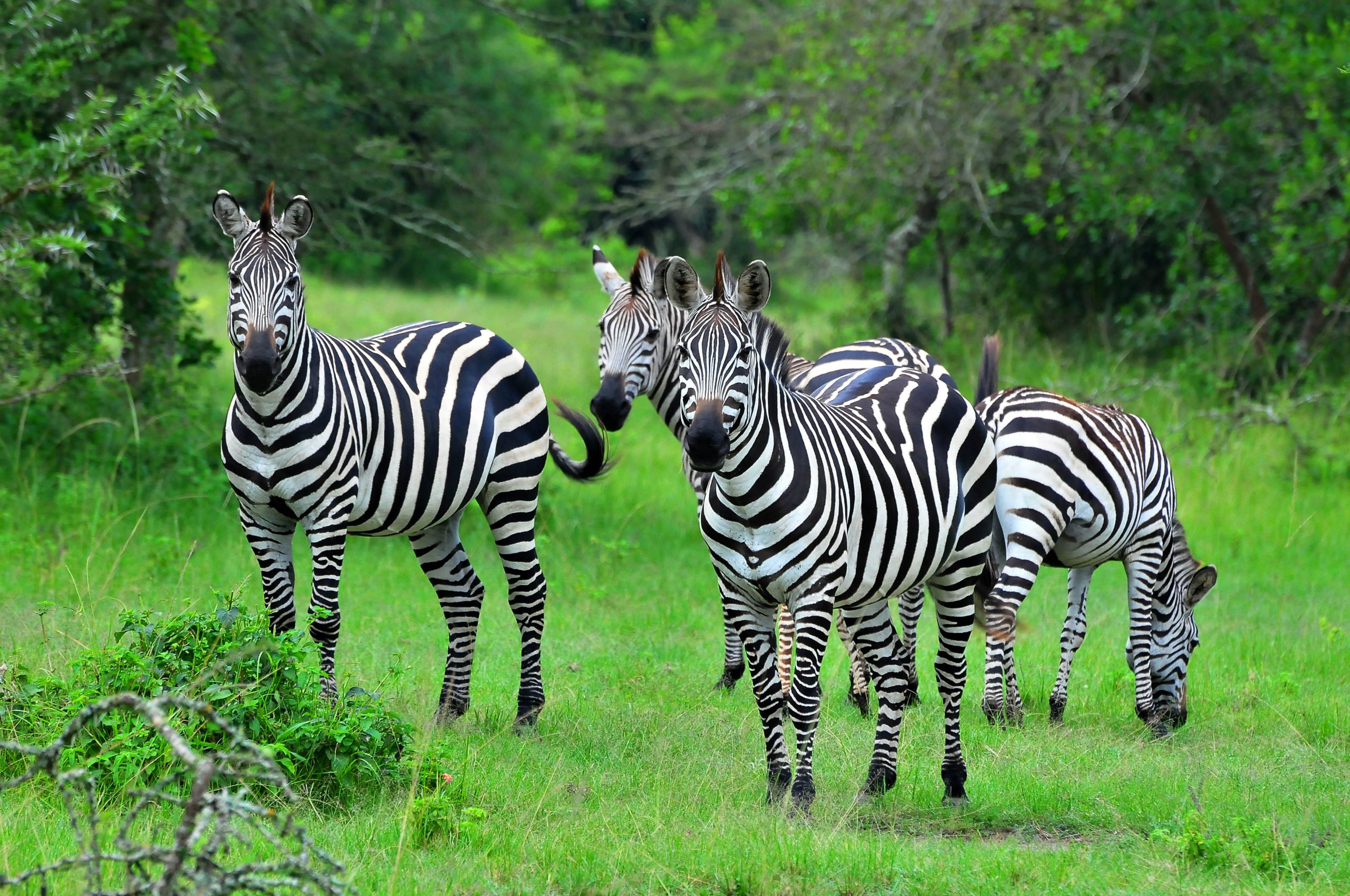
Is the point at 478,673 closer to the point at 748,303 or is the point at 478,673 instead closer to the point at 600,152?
the point at 748,303

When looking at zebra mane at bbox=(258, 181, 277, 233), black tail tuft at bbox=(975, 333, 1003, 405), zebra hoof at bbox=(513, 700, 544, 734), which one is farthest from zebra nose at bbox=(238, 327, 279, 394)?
black tail tuft at bbox=(975, 333, 1003, 405)

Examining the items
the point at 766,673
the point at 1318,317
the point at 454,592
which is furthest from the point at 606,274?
the point at 1318,317

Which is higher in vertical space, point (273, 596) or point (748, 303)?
point (748, 303)

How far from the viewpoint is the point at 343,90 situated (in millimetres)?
11375

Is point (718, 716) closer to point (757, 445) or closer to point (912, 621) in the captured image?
point (912, 621)

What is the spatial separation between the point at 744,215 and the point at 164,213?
273 inches

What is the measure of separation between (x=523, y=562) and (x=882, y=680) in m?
2.07

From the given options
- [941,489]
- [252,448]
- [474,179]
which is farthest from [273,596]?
[474,179]

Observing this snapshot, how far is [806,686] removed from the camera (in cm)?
473

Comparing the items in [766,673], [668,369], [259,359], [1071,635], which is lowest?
[1071,635]

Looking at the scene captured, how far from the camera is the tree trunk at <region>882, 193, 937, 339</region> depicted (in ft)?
48.7

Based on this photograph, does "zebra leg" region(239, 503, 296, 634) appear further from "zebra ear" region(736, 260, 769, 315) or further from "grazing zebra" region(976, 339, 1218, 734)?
"grazing zebra" region(976, 339, 1218, 734)

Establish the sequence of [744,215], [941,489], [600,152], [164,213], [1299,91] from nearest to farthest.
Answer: [941,489] < [164,213] < [1299,91] < [744,215] < [600,152]

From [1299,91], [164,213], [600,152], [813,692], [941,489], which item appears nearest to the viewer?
[813,692]
